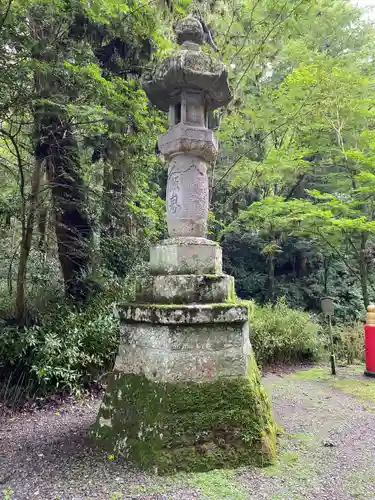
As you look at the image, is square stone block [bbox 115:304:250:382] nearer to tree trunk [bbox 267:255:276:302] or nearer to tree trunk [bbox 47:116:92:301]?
tree trunk [bbox 47:116:92:301]

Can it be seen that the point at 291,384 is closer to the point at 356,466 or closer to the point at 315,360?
the point at 315,360

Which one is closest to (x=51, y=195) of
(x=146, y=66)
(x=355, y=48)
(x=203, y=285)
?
(x=146, y=66)

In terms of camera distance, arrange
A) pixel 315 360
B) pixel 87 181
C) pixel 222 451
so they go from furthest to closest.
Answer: pixel 315 360
pixel 87 181
pixel 222 451

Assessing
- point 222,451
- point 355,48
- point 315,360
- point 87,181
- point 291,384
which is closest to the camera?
point 222,451

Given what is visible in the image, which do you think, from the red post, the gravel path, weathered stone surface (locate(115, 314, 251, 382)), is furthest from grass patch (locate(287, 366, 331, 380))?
weathered stone surface (locate(115, 314, 251, 382))

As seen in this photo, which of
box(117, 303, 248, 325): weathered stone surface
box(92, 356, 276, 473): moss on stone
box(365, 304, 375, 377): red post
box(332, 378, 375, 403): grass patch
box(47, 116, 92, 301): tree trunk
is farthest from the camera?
box(365, 304, 375, 377): red post

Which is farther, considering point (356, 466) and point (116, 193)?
point (116, 193)

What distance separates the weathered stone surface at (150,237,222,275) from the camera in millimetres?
3086

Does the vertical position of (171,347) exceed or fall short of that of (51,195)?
it falls short

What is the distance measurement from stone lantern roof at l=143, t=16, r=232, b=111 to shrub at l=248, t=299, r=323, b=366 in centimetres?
409

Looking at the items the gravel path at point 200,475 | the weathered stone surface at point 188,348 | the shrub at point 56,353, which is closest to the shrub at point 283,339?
the gravel path at point 200,475

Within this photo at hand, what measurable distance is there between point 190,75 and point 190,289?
1804 mm

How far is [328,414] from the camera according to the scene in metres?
4.01

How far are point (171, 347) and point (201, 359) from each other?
0.25 m
